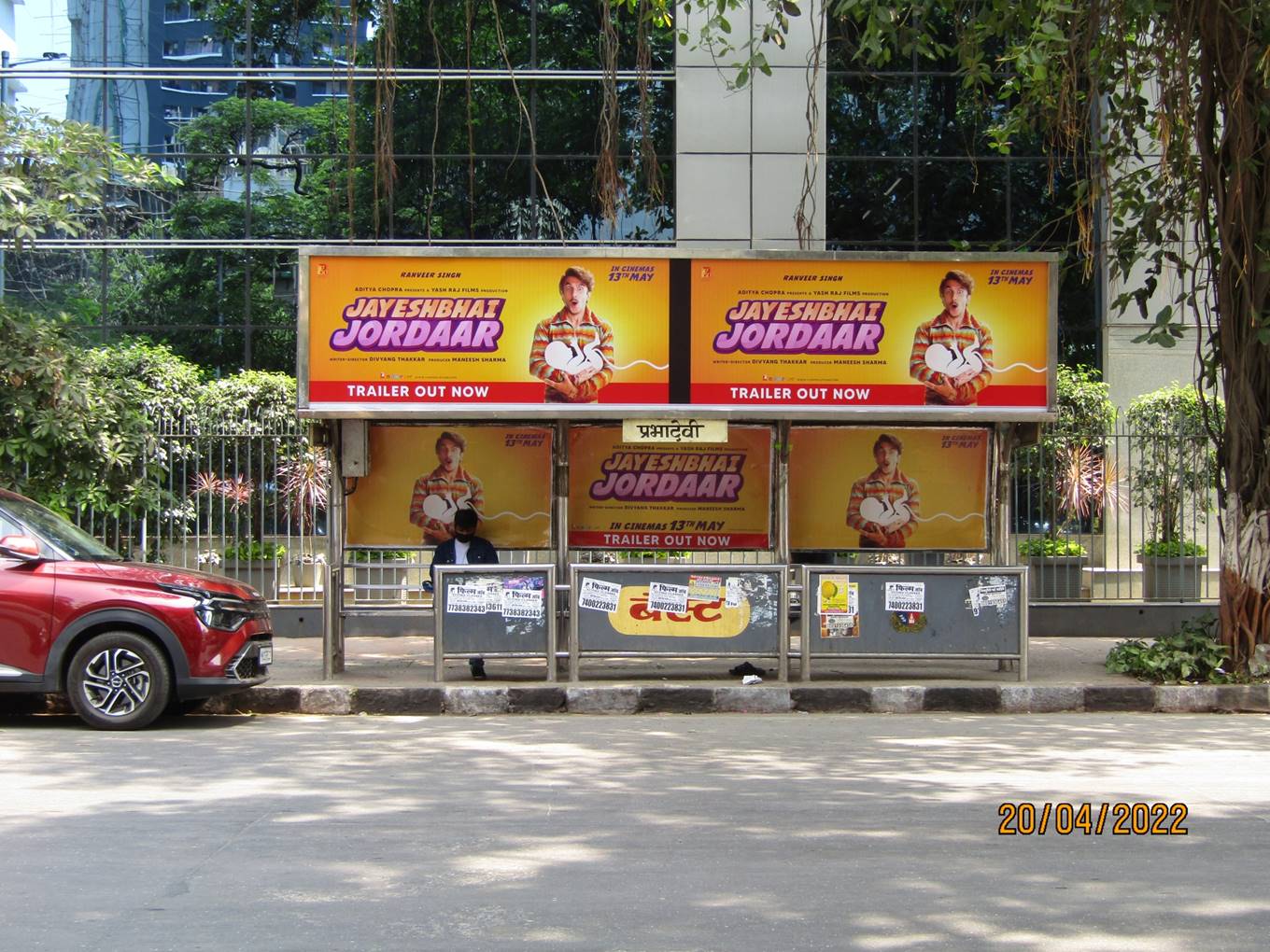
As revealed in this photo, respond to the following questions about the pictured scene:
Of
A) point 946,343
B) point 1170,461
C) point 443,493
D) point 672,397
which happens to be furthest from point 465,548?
point 1170,461

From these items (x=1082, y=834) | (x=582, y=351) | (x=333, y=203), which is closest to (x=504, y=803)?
(x=1082, y=834)

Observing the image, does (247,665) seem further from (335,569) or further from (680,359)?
(680,359)

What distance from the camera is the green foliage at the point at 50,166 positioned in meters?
13.0

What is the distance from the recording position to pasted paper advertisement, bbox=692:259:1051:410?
1177 centimetres

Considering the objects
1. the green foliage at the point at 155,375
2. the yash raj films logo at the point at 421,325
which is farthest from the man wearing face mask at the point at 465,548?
the green foliage at the point at 155,375

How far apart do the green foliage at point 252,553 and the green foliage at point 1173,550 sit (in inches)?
414

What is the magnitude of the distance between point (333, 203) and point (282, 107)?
1542 millimetres

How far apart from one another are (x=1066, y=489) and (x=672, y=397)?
6.52 metres

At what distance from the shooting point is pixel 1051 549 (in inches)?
640

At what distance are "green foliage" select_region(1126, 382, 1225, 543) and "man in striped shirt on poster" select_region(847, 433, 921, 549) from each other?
4.23 meters

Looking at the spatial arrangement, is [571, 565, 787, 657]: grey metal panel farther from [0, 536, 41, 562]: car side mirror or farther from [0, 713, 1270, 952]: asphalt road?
[0, 536, 41, 562]: car side mirror

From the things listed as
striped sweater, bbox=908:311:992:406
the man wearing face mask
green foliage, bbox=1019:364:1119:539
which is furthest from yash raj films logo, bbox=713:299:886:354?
green foliage, bbox=1019:364:1119:539

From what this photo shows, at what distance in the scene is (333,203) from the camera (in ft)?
60.6

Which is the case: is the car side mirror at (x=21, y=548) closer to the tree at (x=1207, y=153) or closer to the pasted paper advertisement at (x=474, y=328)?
the pasted paper advertisement at (x=474, y=328)
